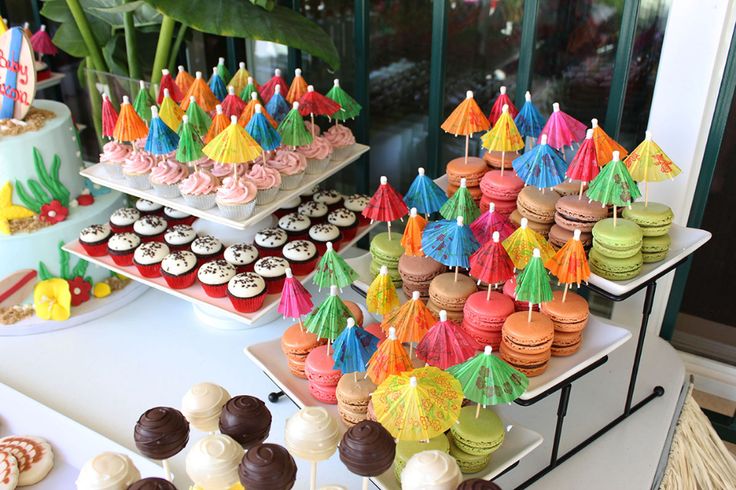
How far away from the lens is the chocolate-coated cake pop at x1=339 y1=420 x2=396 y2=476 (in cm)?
98

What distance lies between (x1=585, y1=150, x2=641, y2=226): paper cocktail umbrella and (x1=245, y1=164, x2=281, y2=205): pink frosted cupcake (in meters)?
0.69

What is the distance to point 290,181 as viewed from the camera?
1.69 meters

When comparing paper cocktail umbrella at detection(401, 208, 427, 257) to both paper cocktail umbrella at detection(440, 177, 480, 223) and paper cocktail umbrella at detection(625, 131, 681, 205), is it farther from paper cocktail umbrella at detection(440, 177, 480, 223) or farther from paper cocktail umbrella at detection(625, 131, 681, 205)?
paper cocktail umbrella at detection(625, 131, 681, 205)

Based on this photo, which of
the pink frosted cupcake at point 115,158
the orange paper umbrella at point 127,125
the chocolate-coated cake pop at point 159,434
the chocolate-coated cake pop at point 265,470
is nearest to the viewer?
the chocolate-coated cake pop at point 265,470

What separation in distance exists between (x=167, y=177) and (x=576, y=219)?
884 mm

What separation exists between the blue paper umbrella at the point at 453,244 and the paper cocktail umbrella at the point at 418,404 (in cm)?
24

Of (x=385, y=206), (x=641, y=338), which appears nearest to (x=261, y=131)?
(x=385, y=206)

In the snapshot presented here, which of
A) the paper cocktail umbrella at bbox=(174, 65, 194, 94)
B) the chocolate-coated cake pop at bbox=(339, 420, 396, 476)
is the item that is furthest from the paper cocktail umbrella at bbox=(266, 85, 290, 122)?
the chocolate-coated cake pop at bbox=(339, 420, 396, 476)

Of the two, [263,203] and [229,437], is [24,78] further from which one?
[229,437]

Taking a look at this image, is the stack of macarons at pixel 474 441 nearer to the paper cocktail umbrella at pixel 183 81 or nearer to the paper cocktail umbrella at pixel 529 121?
the paper cocktail umbrella at pixel 529 121

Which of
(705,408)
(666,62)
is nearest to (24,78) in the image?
(666,62)

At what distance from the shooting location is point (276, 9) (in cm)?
181

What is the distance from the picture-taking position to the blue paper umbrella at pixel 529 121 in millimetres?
1536

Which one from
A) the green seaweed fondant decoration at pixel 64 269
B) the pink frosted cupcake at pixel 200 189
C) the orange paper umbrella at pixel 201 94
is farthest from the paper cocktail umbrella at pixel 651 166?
the green seaweed fondant decoration at pixel 64 269
